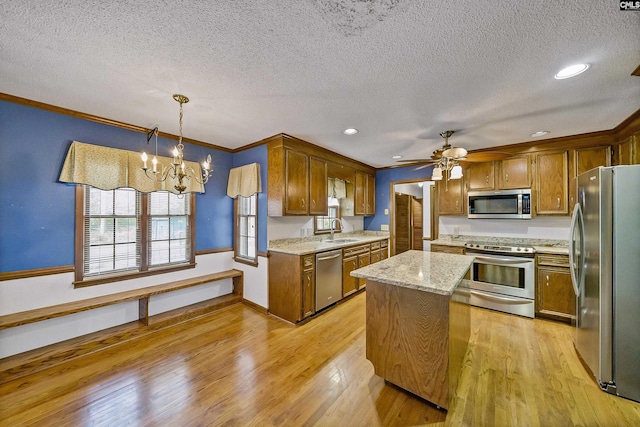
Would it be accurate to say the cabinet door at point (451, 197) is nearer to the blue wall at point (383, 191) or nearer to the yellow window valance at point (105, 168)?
the blue wall at point (383, 191)

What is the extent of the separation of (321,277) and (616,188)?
3.02m

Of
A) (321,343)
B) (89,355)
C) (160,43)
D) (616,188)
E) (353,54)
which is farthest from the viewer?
(321,343)

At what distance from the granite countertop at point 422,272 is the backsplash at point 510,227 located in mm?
1973

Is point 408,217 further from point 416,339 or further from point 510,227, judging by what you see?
point 416,339

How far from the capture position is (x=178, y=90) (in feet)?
7.02

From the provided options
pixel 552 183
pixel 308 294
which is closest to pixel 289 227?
pixel 308 294

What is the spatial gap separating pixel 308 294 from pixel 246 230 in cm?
151

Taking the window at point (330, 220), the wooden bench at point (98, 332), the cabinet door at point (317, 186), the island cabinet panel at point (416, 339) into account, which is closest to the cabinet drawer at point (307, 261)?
the cabinet door at point (317, 186)

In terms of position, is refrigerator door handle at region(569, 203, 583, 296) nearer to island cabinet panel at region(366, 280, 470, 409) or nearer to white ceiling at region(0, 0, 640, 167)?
white ceiling at region(0, 0, 640, 167)

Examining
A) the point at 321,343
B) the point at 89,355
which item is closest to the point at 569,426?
the point at 321,343

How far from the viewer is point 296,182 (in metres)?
3.53

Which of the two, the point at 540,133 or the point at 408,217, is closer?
the point at 540,133

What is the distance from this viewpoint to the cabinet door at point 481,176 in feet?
12.9

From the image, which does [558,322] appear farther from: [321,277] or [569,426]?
[321,277]
